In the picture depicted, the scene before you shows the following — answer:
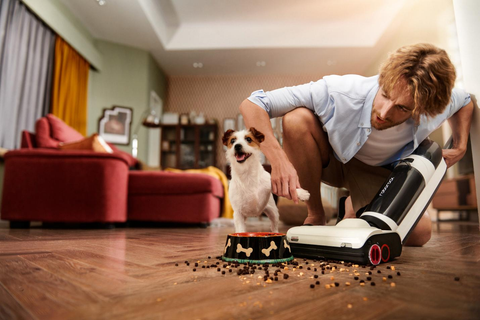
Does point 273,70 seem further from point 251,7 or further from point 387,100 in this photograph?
point 387,100

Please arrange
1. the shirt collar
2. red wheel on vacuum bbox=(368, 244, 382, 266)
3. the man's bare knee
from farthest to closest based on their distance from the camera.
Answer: the man's bare knee < the shirt collar < red wheel on vacuum bbox=(368, 244, 382, 266)

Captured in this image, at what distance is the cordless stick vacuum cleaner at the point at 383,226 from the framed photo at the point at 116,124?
5.23 meters

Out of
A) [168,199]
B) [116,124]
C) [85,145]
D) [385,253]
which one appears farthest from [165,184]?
[116,124]

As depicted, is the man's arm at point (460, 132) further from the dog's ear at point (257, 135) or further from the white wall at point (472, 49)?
the dog's ear at point (257, 135)

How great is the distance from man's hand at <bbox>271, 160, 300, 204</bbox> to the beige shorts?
591 mm

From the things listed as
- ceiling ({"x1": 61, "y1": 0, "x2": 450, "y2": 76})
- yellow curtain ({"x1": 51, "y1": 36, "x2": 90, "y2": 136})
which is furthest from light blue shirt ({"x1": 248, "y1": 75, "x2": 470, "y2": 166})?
yellow curtain ({"x1": 51, "y1": 36, "x2": 90, "y2": 136})

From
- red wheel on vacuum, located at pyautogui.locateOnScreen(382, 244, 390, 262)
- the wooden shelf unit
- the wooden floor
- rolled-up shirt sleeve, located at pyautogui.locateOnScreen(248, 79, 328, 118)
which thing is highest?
the wooden shelf unit

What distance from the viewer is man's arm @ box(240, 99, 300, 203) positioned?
1.11 meters

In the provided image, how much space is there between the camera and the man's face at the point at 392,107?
3.67ft

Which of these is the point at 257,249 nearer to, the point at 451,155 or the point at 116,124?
the point at 451,155

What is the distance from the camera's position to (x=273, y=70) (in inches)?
267

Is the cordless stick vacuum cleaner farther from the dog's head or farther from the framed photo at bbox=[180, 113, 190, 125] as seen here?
the framed photo at bbox=[180, 113, 190, 125]

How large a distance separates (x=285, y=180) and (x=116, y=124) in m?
5.19

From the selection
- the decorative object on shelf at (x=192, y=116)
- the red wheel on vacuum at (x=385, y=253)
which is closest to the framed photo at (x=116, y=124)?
the decorative object on shelf at (x=192, y=116)
